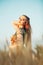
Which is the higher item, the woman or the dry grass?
the woman

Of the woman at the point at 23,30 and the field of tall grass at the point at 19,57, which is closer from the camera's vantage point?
the field of tall grass at the point at 19,57

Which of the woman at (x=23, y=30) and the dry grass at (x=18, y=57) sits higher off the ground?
the woman at (x=23, y=30)

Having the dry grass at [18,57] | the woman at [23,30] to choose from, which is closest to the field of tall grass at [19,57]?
the dry grass at [18,57]

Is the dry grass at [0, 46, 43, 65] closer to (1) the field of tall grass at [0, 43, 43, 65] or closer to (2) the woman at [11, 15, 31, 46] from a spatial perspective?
(1) the field of tall grass at [0, 43, 43, 65]

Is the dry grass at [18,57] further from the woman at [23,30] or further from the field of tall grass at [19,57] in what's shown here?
the woman at [23,30]

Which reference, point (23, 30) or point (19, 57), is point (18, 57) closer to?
point (19, 57)

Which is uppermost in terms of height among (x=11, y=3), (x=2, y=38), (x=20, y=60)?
(x=11, y=3)

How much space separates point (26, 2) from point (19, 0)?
0.23 feet

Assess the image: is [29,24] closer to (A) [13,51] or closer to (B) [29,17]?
(B) [29,17]

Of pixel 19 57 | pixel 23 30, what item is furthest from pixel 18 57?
pixel 23 30

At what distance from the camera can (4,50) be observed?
1673 millimetres

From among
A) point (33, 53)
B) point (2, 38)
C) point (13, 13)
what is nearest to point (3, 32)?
point (2, 38)

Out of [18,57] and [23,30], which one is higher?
[23,30]

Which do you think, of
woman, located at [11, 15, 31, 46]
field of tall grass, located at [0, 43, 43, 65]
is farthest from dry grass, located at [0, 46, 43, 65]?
woman, located at [11, 15, 31, 46]
